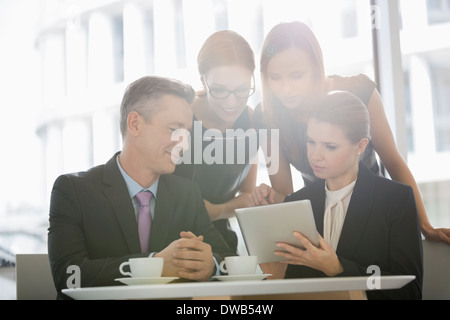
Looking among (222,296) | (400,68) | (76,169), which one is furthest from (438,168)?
(76,169)

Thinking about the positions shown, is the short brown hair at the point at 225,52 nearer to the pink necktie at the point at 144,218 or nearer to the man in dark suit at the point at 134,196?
the man in dark suit at the point at 134,196

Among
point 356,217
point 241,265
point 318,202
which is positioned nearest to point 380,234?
point 356,217

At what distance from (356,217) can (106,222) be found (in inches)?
32.0

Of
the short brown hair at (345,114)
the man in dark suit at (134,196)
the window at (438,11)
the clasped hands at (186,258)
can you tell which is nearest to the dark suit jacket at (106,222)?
the man in dark suit at (134,196)

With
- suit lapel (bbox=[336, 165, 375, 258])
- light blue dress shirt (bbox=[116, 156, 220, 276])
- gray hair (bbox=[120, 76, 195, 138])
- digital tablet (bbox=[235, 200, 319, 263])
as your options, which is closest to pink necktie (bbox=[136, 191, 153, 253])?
light blue dress shirt (bbox=[116, 156, 220, 276])

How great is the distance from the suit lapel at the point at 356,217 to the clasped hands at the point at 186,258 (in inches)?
19.6

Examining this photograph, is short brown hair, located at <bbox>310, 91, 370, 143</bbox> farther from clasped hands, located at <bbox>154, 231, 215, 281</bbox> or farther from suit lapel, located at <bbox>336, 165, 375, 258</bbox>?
clasped hands, located at <bbox>154, 231, 215, 281</bbox>

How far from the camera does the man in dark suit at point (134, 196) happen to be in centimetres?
170

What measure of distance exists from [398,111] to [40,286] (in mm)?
1478

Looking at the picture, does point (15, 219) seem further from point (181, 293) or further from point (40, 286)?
point (181, 293)

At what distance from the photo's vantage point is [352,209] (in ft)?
5.98

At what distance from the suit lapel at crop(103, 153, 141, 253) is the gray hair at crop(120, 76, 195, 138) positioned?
0.19m

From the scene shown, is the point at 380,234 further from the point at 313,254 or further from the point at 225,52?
the point at 225,52

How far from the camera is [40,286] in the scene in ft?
6.14
